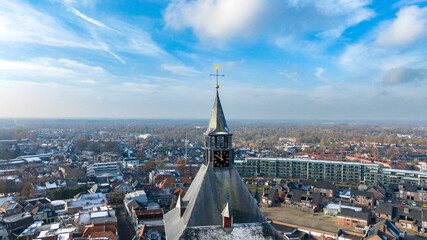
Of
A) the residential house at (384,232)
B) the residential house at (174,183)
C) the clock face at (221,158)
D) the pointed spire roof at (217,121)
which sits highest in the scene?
the pointed spire roof at (217,121)

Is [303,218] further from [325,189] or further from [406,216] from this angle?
[325,189]

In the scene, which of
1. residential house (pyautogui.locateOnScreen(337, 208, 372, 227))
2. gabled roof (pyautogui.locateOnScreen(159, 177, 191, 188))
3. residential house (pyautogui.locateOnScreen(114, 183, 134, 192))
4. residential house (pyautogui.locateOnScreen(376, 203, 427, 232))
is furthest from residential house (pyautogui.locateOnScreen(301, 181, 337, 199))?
residential house (pyautogui.locateOnScreen(114, 183, 134, 192))

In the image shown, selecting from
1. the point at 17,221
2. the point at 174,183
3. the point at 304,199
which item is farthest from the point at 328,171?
the point at 17,221

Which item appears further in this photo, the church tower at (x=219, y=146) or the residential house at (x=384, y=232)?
the residential house at (x=384, y=232)

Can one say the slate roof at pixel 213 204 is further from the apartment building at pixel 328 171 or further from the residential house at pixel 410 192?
the apartment building at pixel 328 171

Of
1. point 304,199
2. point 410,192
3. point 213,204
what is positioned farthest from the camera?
point 410,192

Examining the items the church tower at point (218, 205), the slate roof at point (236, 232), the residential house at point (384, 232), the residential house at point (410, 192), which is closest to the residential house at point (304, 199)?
the residential house at point (384, 232)

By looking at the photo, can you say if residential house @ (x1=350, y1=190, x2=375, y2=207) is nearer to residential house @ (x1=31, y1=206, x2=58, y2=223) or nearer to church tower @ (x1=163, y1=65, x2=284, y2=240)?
church tower @ (x1=163, y1=65, x2=284, y2=240)
